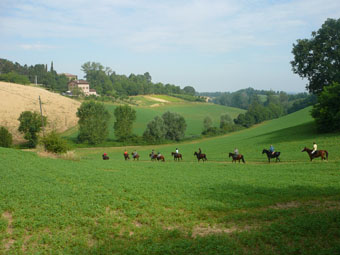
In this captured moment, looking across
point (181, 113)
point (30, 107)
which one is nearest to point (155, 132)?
point (30, 107)

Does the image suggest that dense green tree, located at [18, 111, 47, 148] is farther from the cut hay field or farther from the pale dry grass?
the cut hay field

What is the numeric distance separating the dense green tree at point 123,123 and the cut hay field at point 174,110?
430cm

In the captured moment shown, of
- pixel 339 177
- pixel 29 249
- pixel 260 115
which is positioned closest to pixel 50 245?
pixel 29 249

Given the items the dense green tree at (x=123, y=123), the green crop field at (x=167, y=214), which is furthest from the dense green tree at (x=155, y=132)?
the green crop field at (x=167, y=214)

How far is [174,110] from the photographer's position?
134 m

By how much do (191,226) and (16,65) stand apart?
197 metres

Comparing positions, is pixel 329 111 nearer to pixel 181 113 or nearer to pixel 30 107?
pixel 30 107

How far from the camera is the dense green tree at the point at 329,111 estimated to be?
41537 millimetres

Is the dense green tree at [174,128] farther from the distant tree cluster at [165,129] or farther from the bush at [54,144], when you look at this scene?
the bush at [54,144]

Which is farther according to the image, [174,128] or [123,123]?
[174,128]

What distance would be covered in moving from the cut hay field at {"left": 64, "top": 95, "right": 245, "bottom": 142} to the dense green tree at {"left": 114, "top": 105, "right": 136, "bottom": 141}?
169 inches

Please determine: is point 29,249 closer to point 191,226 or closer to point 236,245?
point 191,226

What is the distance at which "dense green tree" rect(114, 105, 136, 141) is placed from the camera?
71.0 m

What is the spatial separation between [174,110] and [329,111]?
95540 millimetres
